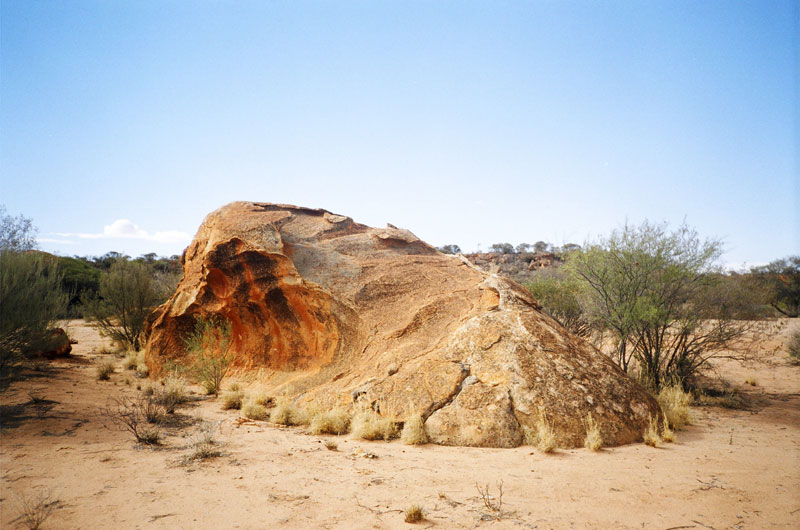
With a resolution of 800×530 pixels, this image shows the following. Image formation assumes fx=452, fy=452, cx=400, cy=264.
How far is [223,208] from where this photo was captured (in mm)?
9703

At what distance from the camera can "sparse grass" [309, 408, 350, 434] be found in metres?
6.08

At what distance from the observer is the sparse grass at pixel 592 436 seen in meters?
5.20

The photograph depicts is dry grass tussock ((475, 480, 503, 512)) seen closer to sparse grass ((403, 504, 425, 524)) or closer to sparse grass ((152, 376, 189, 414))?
sparse grass ((403, 504, 425, 524))

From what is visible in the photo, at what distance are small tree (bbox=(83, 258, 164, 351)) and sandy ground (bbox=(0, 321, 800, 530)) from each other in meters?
7.95

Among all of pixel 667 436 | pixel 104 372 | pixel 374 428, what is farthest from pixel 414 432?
pixel 104 372

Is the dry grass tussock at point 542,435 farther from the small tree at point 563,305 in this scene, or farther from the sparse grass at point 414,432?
the small tree at point 563,305

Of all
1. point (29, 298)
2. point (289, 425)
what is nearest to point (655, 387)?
point (289, 425)

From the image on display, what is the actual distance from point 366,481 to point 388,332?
3.29 m

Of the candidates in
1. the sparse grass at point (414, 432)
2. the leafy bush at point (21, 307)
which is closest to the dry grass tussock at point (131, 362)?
the leafy bush at point (21, 307)

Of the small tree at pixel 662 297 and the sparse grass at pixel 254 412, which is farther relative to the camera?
the small tree at pixel 662 297

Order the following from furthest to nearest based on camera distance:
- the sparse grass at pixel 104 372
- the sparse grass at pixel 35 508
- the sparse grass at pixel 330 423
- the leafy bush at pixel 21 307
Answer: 1. the sparse grass at pixel 104 372
2. the leafy bush at pixel 21 307
3. the sparse grass at pixel 330 423
4. the sparse grass at pixel 35 508

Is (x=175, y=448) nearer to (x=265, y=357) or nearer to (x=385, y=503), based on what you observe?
(x=385, y=503)

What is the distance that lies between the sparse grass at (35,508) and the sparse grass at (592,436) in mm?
5144

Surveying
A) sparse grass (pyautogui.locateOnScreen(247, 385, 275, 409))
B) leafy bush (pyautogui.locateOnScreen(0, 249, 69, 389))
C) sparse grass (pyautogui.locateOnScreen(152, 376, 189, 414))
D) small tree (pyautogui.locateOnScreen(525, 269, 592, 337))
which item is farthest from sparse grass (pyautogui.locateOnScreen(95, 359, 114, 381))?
small tree (pyautogui.locateOnScreen(525, 269, 592, 337))
